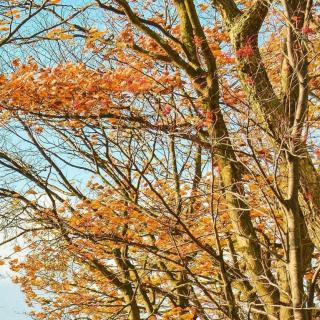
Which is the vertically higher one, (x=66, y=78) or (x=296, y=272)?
(x=66, y=78)

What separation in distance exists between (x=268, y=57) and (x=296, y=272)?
375cm

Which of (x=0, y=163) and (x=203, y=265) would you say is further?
(x=0, y=163)

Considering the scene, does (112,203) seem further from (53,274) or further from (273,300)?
(273,300)

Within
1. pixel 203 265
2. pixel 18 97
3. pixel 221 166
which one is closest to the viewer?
pixel 221 166

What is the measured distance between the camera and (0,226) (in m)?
7.35

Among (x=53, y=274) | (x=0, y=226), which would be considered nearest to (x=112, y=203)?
(x=0, y=226)

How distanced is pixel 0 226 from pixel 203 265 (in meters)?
3.60

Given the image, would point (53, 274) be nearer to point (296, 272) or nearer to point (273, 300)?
point (273, 300)

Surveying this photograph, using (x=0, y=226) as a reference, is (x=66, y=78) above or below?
above

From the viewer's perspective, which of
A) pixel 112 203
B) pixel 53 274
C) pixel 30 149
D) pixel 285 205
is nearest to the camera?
pixel 285 205

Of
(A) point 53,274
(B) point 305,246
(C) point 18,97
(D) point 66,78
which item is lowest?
(B) point 305,246

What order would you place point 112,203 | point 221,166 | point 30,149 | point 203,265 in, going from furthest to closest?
1. point 30,149
2. point 112,203
3. point 203,265
4. point 221,166

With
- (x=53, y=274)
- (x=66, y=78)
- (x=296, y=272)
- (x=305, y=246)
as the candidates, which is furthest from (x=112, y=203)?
(x=296, y=272)

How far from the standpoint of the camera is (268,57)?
6.35m
